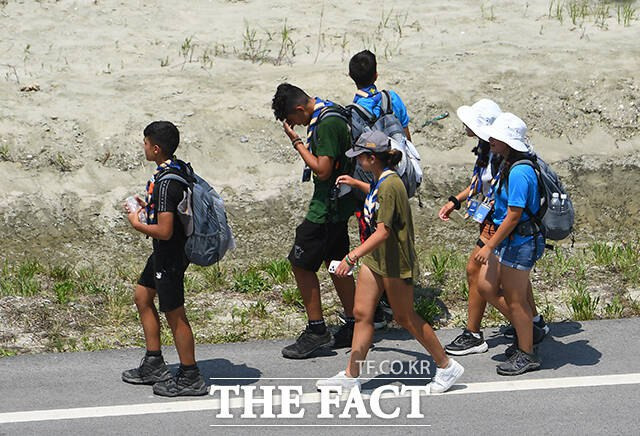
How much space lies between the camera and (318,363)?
7180 mm

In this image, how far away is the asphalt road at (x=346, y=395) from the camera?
6.15m

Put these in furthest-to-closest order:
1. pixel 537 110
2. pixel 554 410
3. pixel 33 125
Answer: pixel 537 110 < pixel 33 125 < pixel 554 410

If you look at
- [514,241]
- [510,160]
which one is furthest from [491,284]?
[510,160]

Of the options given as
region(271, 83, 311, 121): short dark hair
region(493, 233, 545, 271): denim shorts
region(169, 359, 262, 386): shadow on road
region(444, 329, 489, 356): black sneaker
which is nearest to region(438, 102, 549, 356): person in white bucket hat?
region(444, 329, 489, 356): black sneaker

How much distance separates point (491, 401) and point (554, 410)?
14.8 inches

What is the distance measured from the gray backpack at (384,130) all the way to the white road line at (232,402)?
52.3 inches

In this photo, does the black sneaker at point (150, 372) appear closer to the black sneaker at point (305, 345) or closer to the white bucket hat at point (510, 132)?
the black sneaker at point (305, 345)

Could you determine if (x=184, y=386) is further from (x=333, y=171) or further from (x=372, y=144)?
(x=372, y=144)

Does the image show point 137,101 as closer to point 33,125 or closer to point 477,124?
point 33,125

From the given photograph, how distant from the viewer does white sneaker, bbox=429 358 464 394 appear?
21.6ft

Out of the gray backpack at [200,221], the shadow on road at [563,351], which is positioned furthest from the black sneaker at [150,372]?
the shadow on road at [563,351]

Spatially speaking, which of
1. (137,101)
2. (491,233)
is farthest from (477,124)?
(137,101)

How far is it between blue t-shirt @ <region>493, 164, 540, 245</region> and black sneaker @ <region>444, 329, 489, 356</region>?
0.86 metres

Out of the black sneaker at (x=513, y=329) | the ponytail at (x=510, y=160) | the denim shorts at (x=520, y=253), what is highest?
the ponytail at (x=510, y=160)
